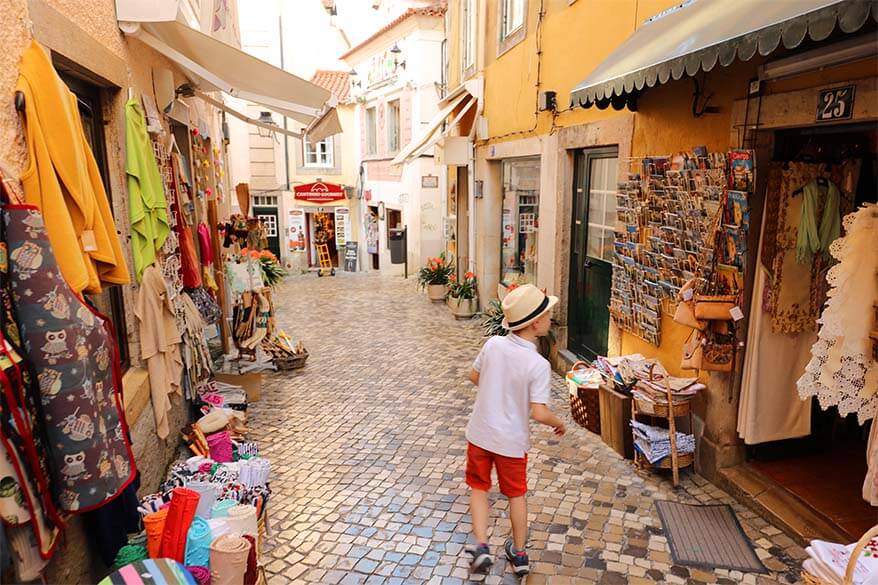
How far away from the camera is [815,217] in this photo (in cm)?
367

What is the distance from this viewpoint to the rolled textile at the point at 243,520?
10.1 feet

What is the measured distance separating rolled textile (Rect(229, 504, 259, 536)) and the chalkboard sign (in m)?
17.4

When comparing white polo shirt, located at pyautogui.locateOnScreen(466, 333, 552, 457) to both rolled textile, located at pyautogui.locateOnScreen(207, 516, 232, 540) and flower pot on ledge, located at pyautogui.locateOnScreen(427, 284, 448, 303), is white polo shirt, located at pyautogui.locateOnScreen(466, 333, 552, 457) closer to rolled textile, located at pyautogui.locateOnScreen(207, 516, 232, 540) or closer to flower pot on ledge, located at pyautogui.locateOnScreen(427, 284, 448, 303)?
rolled textile, located at pyautogui.locateOnScreen(207, 516, 232, 540)

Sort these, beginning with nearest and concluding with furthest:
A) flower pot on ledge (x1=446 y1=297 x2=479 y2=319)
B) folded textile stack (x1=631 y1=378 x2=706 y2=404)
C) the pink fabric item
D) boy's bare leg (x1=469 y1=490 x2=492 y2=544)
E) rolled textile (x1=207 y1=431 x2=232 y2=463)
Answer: boy's bare leg (x1=469 y1=490 x2=492 y2=544) → folded textile stack (x1=631 y1=378 x2=706 y2=404) → rolled textile (x1=207 y1=431 x2=232 y2=463) → the pink fabric item → flower pot on ledge (x1=446 y1=297 x2=479 y2=319)

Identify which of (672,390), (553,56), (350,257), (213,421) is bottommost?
(350,257)

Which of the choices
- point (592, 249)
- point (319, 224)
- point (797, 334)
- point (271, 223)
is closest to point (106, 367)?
point (797, 334)

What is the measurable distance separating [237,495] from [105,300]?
1.52 metres

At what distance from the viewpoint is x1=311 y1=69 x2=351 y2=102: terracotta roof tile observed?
68.9 ft

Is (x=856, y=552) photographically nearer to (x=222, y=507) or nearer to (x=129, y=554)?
(x=222, y=507)

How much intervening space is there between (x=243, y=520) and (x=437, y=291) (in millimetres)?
8768

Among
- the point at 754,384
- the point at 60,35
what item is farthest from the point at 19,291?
the point at 754,384

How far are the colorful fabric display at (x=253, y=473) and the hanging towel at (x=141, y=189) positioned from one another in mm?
1473

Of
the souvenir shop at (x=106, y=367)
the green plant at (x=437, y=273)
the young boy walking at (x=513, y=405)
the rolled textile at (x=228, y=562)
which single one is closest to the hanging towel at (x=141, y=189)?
the souvenir shop at (x=106, y=367)

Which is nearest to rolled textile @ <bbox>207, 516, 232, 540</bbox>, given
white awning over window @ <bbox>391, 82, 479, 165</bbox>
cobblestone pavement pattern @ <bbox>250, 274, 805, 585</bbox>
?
cobblestone pavement pattern @ <bbox>250, 274, 805, 585</bbox>
